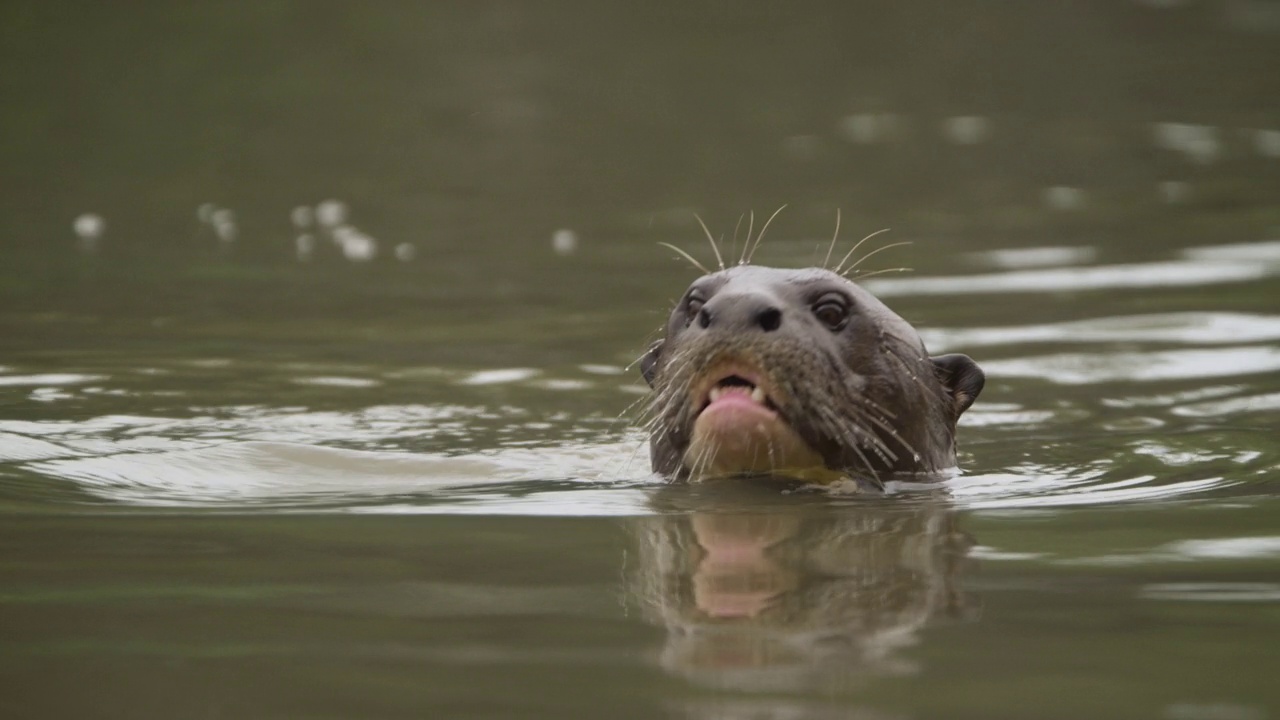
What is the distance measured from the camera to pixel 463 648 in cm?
365

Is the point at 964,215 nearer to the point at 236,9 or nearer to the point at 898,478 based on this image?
the point at 898,478

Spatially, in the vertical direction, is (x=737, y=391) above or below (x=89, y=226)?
below

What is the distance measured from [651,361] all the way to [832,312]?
853 millimetres

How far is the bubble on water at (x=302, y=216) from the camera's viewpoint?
14.0m

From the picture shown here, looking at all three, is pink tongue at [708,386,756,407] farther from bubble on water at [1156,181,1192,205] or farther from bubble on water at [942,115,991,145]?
bubble on water at [942,115,991,145]

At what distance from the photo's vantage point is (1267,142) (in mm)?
16688

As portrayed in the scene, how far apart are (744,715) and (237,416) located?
5.06 meters

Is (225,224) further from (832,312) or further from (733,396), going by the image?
(733,396)

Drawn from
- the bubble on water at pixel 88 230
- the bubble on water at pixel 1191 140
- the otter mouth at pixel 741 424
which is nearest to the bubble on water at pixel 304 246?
the bubble on water at pixel 88 230

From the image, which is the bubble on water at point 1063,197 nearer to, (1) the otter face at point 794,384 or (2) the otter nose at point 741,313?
(1) the otter face at point 794,384

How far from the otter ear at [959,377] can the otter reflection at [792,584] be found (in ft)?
3.16

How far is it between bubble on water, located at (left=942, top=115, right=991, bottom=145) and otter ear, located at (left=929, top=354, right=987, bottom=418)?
11.3 meters

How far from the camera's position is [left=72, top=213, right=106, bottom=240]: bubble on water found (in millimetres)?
13377

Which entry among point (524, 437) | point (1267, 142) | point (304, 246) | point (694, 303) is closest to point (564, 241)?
point (304, 246)
